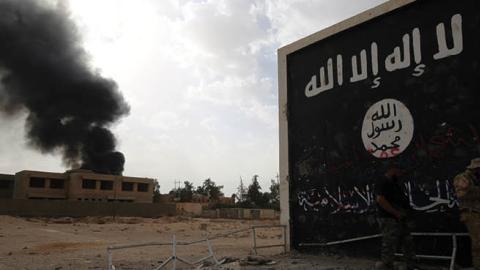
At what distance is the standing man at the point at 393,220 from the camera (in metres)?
5.90

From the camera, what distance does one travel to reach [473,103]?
6.48 meters

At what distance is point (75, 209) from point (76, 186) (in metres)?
8.01

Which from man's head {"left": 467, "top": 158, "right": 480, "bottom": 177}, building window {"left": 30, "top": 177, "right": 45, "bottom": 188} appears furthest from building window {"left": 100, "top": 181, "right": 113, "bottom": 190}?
man's head {"left": 467, "top": 158, "right": 480, "bottom": 177}

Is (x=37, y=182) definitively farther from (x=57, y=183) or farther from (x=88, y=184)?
(x=88, y=184)

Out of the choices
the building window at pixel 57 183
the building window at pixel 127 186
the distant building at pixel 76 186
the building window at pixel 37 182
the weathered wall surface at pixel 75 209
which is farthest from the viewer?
the building window at pixel 127 186

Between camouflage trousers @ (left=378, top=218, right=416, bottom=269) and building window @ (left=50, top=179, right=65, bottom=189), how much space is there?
51.6m

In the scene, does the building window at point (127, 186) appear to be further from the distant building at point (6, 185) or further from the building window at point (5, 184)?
the building window at point (5, 184)

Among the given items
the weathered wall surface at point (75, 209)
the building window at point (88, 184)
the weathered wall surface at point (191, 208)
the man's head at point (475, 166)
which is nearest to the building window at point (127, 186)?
the building window at point (88, 184)

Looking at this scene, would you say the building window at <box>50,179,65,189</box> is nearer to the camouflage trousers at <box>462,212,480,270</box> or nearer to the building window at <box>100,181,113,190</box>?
the building window at <box>100,181,113,190</box>

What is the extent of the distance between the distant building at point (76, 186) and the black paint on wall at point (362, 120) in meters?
46.5

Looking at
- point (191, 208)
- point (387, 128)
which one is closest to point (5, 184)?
point (191, 208)

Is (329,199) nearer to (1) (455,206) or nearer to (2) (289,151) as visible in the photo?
(2) (289,151)

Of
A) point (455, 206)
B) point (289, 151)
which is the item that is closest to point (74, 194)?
point (289, 151)

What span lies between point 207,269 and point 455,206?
13.3 feet
